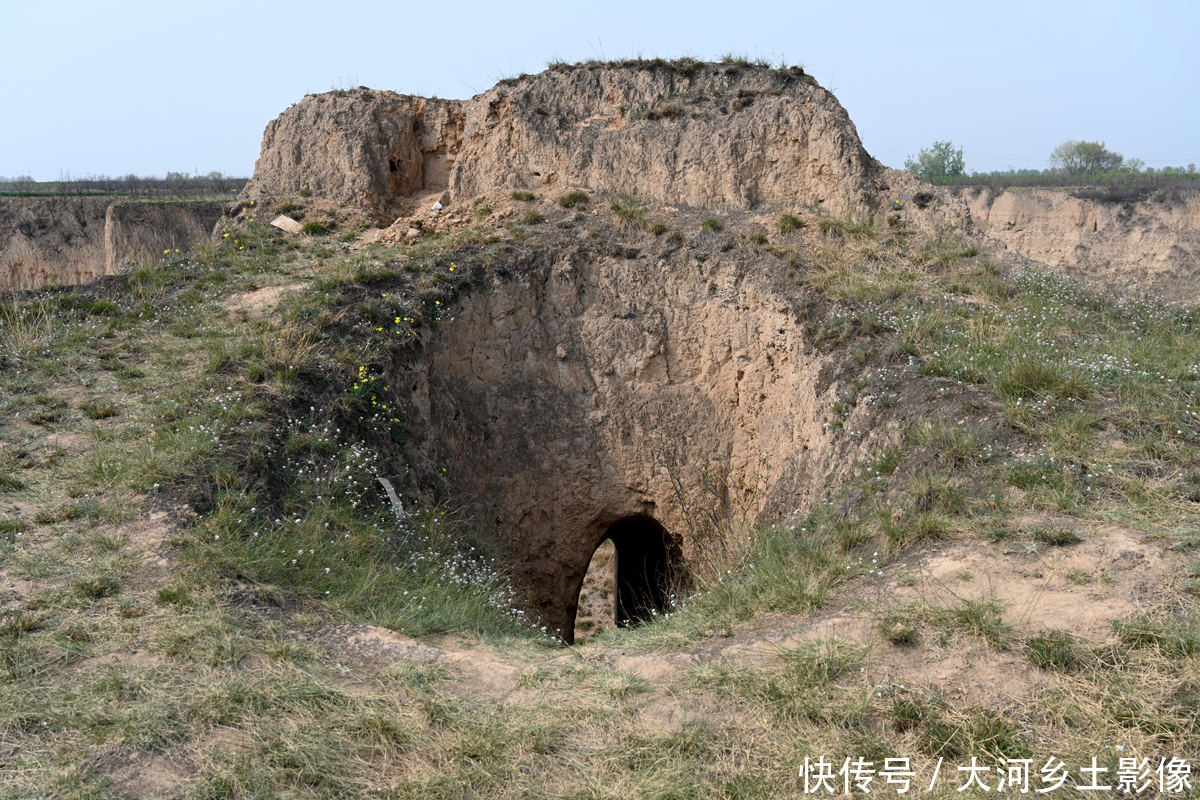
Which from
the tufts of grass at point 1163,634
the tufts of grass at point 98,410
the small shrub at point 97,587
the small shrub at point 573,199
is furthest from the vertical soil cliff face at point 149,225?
the tufts of grass at point 1163,634

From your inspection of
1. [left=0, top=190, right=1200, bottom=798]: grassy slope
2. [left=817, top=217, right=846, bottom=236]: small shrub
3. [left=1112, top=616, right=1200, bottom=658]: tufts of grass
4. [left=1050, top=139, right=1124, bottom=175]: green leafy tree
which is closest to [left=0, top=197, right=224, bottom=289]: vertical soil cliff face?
[left=0, top=190, right=1200, bottom=798]: grassy slope

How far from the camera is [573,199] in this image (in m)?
9.05

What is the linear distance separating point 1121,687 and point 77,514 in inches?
233

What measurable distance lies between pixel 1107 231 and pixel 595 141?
60.6ft

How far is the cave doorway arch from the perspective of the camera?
30.8 feet

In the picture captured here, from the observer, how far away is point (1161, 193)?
20641mm

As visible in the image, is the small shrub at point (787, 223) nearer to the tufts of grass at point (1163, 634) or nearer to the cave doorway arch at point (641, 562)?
the cave doorway arch at point (641, 562)

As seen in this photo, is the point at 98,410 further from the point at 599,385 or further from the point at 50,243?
the point at 50,243

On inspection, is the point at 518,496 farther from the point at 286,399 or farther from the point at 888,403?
the point at 888,403

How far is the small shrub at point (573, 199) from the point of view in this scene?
9039 mm

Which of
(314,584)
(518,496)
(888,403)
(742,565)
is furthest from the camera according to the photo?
(518,496)

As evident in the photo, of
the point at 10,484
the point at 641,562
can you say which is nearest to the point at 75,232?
the point at 10,484

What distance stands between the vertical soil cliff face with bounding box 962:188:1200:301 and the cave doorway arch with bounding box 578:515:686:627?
1383 cm

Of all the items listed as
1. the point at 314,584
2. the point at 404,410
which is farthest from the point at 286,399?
the point at 314,584
